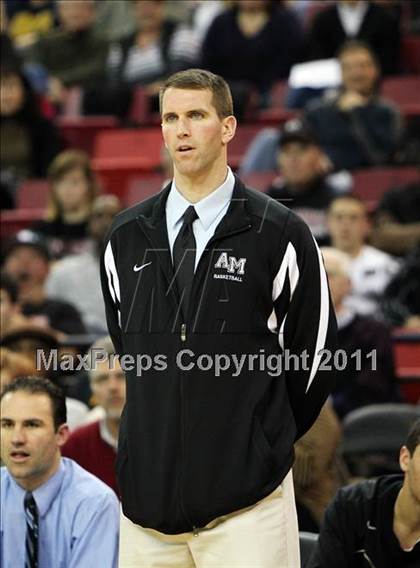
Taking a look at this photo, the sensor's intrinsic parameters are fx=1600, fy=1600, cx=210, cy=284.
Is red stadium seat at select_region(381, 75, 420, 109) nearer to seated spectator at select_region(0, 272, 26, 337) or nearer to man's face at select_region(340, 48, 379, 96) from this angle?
man's face at select_region(340, 48, 379, 96)

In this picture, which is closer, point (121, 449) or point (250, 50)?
point (121, 449)

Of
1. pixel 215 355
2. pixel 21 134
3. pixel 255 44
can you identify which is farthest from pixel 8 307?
pixel 255 44

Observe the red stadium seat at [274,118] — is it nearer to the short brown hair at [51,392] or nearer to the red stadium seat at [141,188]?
the red stadium seat at [141,188]

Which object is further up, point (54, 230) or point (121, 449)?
point (54, 230)

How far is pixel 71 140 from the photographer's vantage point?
41.2 feet

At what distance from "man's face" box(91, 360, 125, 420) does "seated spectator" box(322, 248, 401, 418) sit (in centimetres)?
142

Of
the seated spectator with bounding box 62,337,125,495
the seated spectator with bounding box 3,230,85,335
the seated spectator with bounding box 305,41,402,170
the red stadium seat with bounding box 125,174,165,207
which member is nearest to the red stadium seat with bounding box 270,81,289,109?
the seated spectator with bounding box 305,41,402,170

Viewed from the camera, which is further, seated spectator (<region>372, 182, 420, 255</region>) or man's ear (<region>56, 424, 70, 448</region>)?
seated spectator (<region>372, 182, 420, 255</region>)

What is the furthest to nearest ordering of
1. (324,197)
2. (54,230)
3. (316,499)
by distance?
(54,230)
(324,197)
(316,499)

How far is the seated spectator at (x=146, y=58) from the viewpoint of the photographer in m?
12.6

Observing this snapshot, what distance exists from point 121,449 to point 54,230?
21.5 ft

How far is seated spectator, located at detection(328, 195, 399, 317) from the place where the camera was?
921cm

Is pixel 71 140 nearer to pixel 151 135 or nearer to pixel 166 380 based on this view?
pixel 151 135

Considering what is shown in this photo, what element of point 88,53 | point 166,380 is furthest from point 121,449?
point 88,53
